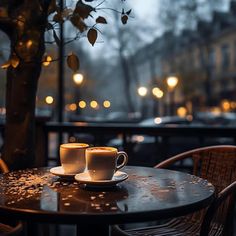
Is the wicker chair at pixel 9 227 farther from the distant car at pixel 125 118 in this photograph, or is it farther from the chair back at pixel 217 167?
the distant car at pixel 125 118

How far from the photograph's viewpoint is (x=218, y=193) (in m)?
2.09

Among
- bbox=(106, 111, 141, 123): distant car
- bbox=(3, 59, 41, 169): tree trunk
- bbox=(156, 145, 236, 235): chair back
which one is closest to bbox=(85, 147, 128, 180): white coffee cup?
bbox=(156, 145, 236, 235): chair back

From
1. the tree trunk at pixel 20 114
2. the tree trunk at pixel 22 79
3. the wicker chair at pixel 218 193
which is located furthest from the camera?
the tree trunk at pixel 20 114

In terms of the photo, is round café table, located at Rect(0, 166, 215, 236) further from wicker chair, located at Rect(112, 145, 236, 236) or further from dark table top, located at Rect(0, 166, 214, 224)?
wicker chair, located at Rect(112, 145, 236, 236)

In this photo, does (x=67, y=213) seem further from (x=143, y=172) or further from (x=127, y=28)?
(x=127, y=28)

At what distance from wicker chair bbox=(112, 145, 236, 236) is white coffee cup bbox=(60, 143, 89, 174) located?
18.3 inches

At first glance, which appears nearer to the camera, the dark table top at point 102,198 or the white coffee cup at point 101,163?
the dark table top at point 102,198

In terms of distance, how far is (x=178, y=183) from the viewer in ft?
6.13

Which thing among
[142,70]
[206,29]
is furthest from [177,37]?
[142,70]

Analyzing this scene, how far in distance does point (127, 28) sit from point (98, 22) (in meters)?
22.1

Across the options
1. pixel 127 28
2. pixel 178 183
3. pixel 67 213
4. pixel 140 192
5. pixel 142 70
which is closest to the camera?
pixel 67 213

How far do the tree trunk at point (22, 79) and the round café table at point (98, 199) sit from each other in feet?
1.42

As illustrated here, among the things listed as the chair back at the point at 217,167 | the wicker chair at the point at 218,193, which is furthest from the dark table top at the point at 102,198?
the chair back at the point at 217,167

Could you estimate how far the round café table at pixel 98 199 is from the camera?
4.47 feet
